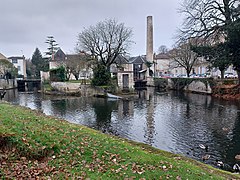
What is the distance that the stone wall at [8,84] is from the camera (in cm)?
5066

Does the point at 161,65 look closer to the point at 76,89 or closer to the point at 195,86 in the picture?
the point at 195,86

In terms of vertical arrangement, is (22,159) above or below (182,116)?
above

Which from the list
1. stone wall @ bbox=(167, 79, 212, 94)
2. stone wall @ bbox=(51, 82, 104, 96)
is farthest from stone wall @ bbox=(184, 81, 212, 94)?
stone wall @ bbox=(51, 82, 104, 96)

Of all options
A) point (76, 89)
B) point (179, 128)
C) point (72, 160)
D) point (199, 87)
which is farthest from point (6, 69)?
point (72, 160)

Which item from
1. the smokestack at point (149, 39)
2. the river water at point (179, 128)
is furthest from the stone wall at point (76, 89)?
the smokestack at point (149, 39)

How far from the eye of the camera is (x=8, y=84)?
171 ft

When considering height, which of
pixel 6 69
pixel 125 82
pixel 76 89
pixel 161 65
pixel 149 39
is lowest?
pixel 76 89

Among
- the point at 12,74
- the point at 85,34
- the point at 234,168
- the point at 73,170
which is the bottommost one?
the point at 234,168

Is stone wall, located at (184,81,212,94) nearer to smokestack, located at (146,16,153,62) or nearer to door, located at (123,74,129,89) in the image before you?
door, located at (123,74,129,89)

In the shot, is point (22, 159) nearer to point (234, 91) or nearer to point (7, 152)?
point (7, 152)

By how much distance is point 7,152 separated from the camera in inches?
239

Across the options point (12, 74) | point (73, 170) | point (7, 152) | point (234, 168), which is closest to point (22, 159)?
point (7, 152)

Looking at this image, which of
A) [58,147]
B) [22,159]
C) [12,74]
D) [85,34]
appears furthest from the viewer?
[12,74]

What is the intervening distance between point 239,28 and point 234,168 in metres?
19.3
